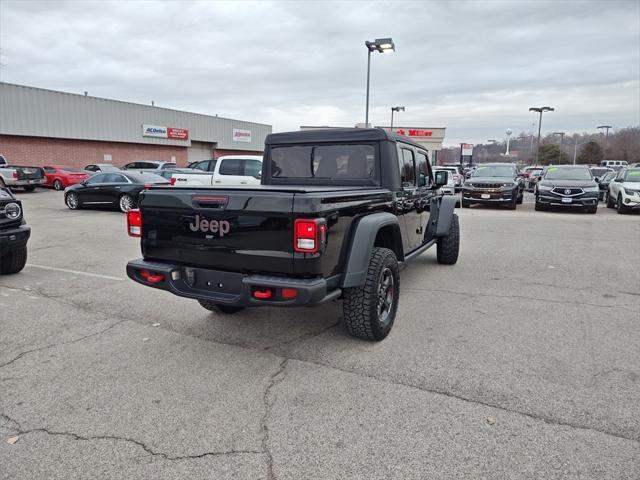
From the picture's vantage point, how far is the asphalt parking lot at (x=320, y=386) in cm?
251

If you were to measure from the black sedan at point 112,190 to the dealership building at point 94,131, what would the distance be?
16.2 m

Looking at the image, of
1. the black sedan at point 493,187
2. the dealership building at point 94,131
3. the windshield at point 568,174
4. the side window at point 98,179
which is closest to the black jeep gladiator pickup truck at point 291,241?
the side window at point 98,179

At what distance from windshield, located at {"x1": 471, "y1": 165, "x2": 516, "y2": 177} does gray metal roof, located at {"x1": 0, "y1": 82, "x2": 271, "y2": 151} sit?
26.3m

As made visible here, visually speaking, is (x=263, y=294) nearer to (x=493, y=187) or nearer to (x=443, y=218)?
(x=443, y=218)

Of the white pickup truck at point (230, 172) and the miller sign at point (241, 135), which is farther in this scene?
the miller sign at point (241, 135)

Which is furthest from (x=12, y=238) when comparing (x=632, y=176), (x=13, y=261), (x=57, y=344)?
(x=632, y=176)

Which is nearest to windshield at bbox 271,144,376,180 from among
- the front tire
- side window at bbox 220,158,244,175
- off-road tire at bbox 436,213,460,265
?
off-road tire at bbox 436,213,460,265

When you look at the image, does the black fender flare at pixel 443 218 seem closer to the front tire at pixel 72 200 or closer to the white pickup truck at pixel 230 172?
the white pickup truck at pixel 230 172

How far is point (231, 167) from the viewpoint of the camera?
1316 cm

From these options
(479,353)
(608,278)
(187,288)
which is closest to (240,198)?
(187,288)

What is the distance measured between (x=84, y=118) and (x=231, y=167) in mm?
23593

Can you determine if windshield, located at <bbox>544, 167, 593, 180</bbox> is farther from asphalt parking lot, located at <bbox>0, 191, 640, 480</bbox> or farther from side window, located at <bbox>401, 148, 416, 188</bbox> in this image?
side window, located at <bbox>401, 148, 416, 188</bbox>

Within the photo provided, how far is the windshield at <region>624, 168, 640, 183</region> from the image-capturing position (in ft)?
54.0

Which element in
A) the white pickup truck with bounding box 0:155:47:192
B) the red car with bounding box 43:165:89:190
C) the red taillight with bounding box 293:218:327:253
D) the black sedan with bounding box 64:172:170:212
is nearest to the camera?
the red taillight with bounding box 293:218:327:253
